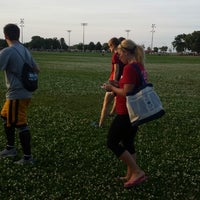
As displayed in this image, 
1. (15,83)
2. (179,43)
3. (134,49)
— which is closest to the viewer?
(134,49)

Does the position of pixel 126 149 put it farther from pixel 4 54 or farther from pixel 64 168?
pixel 4 54

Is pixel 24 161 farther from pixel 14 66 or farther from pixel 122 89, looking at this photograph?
pixel 122 89

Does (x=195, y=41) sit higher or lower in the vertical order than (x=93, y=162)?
higher

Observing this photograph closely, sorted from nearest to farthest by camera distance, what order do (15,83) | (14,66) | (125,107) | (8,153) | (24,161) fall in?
1. (125,107)
2. (14,66)
3. (15,83)
4. (24,161)
5. (8,153)

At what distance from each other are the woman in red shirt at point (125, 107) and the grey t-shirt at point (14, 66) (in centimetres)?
166

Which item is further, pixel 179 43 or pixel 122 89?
pixel 179 43

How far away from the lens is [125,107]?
6.54 m

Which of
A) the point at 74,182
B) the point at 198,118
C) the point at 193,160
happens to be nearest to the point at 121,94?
the point at 74,182

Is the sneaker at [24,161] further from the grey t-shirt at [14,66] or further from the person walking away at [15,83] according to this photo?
the grey t-shirt at [14,66]

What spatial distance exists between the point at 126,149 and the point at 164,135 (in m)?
3.40

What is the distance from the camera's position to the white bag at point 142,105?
6199mm

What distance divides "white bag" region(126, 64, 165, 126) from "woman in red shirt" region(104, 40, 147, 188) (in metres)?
0.11

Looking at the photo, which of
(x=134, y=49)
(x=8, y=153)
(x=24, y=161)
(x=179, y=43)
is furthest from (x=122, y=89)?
(x=179, y=43)

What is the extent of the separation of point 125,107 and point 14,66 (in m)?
2.11
